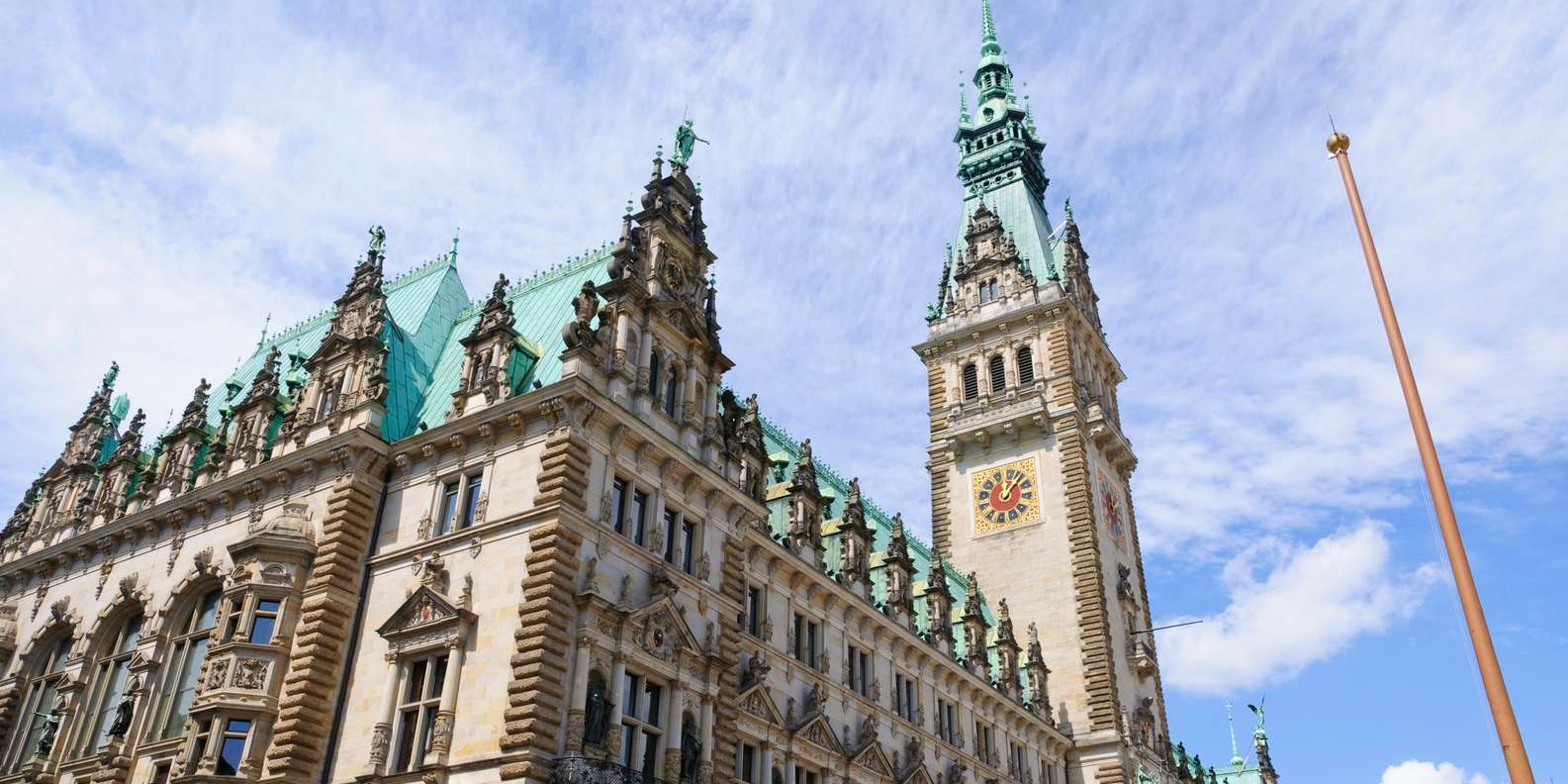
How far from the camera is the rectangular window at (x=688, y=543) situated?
35844 mm

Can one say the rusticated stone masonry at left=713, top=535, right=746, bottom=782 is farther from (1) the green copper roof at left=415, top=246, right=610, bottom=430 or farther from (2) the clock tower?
(2) the clock tower

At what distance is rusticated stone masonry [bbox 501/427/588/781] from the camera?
28.0 metres

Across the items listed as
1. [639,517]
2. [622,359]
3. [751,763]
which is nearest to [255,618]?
[639,517]

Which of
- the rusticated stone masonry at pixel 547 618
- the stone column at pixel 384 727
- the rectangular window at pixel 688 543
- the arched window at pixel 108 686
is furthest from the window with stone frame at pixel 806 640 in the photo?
the arched window at pixel 108 686

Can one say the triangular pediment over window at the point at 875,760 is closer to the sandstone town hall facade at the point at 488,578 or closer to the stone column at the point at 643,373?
the sandstone town hall facade at the point at 488,578

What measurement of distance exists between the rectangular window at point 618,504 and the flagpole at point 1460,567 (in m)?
20.9

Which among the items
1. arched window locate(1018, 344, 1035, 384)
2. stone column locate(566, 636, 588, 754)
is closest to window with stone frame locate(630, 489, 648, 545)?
stone column locate(566, 636, 588, 754)

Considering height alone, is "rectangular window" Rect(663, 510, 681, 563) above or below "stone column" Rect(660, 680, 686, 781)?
above

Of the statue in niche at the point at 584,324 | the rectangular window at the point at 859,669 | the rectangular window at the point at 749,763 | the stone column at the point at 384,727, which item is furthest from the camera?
the rectangular window at the point at 859,669

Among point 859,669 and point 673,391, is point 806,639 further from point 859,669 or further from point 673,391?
point 673,391

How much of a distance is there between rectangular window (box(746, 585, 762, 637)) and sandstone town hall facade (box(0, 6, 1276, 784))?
0.14 m

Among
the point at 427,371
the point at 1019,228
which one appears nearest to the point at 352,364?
the point at 427,371

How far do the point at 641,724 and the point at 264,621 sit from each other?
11.7m

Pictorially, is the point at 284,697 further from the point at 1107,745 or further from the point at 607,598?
the point at 1107,745
